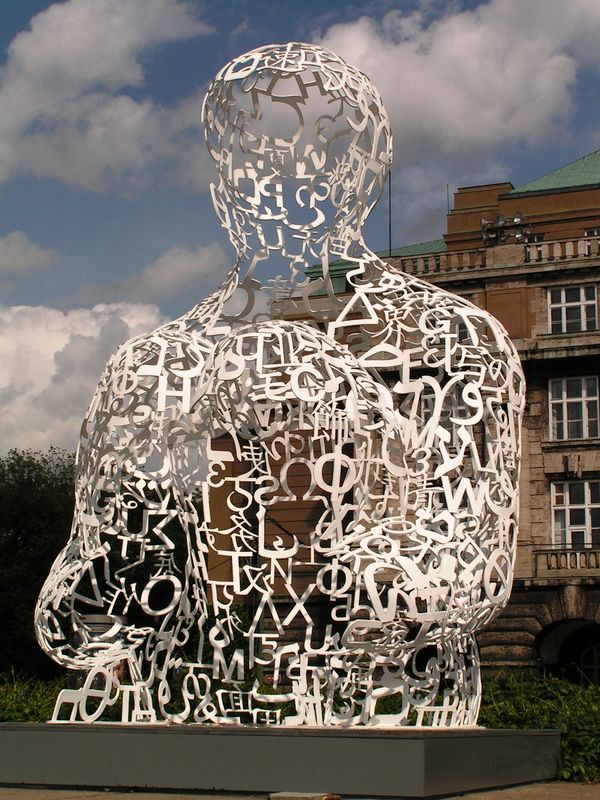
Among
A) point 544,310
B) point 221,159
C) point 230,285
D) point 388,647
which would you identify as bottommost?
point 388,647

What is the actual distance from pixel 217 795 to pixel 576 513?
15.6m

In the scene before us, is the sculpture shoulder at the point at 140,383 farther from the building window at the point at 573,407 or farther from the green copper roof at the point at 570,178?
the green copper roof at the point at 570,178

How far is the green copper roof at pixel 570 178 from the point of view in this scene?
1178 inches

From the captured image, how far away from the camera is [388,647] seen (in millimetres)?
10180

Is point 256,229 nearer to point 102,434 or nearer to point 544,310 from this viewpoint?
point 102,434

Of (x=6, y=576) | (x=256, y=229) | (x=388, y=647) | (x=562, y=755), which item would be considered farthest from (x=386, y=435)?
(x=6, y=576)

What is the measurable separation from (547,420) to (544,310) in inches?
92.4

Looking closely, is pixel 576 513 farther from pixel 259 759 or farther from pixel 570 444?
pixel 259 759

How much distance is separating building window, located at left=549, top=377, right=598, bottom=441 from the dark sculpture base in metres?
13.9

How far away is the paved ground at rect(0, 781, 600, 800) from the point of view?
1012 cm

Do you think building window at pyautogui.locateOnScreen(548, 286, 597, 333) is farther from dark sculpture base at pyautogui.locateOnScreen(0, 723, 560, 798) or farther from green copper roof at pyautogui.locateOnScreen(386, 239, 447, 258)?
dark sculpture base at pyautogui.locateOnScreen(0, 723, 560, 798)

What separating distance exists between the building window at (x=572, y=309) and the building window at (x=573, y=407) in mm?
1129

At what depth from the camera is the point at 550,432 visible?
24719mm

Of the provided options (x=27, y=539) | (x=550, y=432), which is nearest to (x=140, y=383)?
(x=550, y=432)
